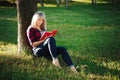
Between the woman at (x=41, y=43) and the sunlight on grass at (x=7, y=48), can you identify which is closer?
the woman at (x=41, y=43)

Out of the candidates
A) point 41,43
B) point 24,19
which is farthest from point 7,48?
point 41,43

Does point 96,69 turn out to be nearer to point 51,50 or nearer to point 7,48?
point 51,50

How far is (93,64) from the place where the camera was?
8.85 metres

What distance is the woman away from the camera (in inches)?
306

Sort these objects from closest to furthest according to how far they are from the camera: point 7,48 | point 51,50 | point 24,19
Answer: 1. point 51,50
2. point 24,19
3. point 7,48

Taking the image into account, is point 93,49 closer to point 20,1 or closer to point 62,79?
point 20,1

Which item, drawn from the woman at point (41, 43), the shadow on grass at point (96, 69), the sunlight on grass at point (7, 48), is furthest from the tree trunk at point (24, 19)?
the shadow on grass at point (96, 69)

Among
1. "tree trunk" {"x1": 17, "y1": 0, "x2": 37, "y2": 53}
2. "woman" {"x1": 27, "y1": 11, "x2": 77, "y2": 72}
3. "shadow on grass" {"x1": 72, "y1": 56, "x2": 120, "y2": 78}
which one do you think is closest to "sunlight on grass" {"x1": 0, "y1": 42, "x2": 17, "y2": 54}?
"tree trunk" {"x1": 17, "y1": 0, "x2": 37, "y2": 53}

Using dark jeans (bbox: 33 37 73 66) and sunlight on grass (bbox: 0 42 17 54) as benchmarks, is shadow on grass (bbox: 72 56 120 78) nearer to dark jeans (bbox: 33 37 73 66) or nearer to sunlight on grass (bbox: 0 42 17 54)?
dark jeans (bbox: 33 37 73 66)

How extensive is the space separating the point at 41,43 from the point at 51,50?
460 mm

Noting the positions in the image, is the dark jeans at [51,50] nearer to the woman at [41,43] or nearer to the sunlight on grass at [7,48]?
the woman at [41,43]

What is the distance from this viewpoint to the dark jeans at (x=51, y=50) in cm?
773

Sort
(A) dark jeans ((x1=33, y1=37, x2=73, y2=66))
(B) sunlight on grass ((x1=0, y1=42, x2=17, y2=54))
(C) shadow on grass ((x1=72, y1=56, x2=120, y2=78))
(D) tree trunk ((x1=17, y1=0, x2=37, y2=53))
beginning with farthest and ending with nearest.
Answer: (B) sunlight on grass ((x1=0, y1=42, x2=17, y2=54)) < (D) tree trunk ((x1=17, y1=0, x2=37, y2=53)) < (C) shadow on grass ((x1=72, y1=56, x2=120, y2=78)) < (A) dark jeans ((x1=33, y1=37, x2=73, y2=66))

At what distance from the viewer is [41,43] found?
26.5 feet
